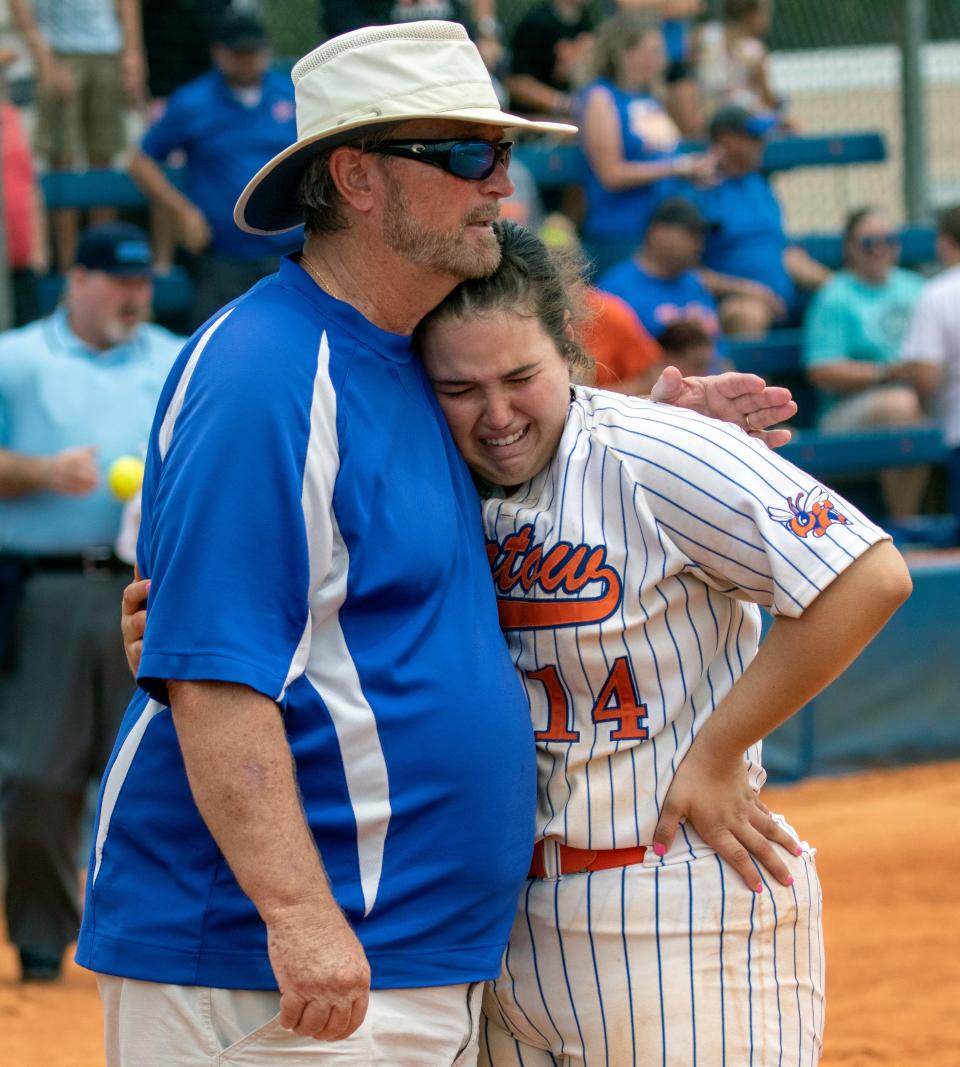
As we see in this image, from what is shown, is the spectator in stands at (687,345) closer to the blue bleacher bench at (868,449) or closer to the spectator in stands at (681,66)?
the blue bleacher bench at (868,449)

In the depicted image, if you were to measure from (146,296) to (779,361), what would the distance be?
202 inches

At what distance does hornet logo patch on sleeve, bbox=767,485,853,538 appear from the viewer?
2268 millimetres

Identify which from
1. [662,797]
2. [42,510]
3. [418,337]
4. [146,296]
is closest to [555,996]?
[662,797]

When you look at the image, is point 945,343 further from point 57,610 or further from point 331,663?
point 331,663

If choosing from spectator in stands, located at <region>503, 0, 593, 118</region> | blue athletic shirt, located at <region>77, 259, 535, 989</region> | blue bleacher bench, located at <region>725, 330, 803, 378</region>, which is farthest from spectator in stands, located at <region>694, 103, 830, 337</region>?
blue athletic shirt, located at <region>77, 259, 535, 989</region>

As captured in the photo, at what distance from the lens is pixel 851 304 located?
9.62m

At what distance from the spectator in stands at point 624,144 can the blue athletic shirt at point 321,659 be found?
24.5ft

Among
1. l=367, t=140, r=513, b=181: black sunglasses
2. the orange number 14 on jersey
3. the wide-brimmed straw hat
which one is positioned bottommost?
the orange number 14 on jersey

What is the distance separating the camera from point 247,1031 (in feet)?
7.03

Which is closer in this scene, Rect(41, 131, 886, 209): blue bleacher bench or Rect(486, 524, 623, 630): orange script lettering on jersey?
Rect(486, 524, 623, 630): orange script lettering on jersey

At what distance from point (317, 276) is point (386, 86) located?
0.92 feet

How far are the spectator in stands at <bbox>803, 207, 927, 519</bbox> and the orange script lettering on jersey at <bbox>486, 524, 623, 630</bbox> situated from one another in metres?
7.43

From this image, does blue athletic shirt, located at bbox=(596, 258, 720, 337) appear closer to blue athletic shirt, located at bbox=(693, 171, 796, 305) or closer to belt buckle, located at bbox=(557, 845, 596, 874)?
blue athletic shirt, located at bbox=(693, 171, 796, 305)

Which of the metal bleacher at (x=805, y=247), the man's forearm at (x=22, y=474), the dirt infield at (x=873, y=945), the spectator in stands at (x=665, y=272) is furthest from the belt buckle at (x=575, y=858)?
the metal bleacher at (x=805, y=247)
